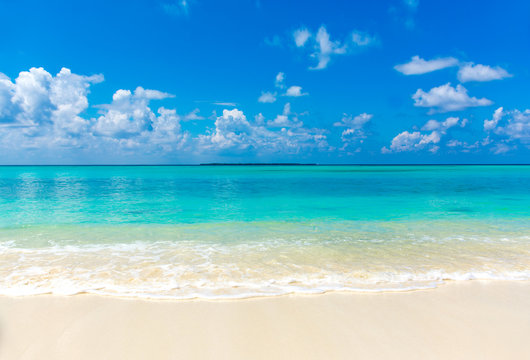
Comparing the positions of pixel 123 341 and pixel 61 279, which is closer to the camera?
pixel 123 341

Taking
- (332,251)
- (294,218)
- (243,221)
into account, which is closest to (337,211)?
(294,218)

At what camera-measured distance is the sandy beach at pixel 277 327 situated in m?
3.46

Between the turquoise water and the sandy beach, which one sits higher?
the sandy beach

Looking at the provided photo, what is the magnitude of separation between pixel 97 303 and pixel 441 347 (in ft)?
16.0

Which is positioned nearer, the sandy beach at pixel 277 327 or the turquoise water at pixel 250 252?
the sandy beach at pixel 277 327

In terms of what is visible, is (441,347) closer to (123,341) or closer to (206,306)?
(206,306)

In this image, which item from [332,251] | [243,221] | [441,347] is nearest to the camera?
[441,347]

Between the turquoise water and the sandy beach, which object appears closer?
the sandy beach

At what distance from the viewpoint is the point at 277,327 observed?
3.98 m

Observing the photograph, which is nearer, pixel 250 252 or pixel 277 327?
pixel 277 327

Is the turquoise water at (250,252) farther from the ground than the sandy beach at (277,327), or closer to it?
closer to it

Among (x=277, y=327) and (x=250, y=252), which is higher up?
(x=277, y=327)

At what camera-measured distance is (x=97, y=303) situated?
4.68m

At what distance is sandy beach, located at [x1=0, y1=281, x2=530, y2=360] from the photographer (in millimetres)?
3465
